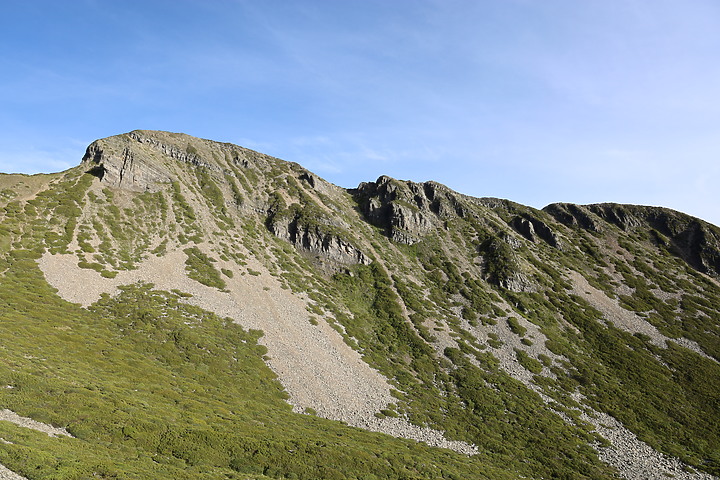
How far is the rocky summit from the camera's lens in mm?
30312

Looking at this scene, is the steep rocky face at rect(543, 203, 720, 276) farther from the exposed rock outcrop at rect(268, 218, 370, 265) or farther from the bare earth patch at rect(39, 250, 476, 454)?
the bare earth patch at rect(39, 250, 476, 454)

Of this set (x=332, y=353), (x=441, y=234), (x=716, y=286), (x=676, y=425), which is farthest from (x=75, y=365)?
(x=716, y=286)

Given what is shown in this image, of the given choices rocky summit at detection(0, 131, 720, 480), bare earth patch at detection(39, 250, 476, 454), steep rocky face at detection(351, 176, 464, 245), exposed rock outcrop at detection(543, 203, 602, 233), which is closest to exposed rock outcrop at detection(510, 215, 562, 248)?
rocky summit at detection(0, 131, 720, 480)

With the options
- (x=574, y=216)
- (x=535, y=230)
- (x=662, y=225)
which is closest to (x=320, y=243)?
(x=535, y=230)

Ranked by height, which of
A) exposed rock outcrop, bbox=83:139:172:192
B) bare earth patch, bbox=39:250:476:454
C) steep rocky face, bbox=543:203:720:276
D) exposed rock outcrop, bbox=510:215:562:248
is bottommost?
bare earth patch, bbox=39:250:476:454

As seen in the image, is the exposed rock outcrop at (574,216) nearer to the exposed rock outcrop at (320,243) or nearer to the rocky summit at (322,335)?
the rocky summit at (322,335)

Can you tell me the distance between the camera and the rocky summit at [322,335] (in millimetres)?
30312

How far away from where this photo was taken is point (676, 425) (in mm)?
54969

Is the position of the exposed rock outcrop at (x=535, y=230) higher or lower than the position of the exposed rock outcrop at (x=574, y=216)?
lower

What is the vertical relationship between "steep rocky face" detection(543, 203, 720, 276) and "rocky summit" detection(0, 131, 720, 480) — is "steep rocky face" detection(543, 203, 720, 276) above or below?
above

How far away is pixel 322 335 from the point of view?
65.1 metres

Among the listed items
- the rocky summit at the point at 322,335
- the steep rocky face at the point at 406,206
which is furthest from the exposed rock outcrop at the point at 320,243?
the steep rocky face at the point at 406,206

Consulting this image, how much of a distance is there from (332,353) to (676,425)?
5682 centimetres

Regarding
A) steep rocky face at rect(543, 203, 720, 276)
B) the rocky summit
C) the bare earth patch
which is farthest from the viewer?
steep rocky face at rect(543, 203, 720, 276)
